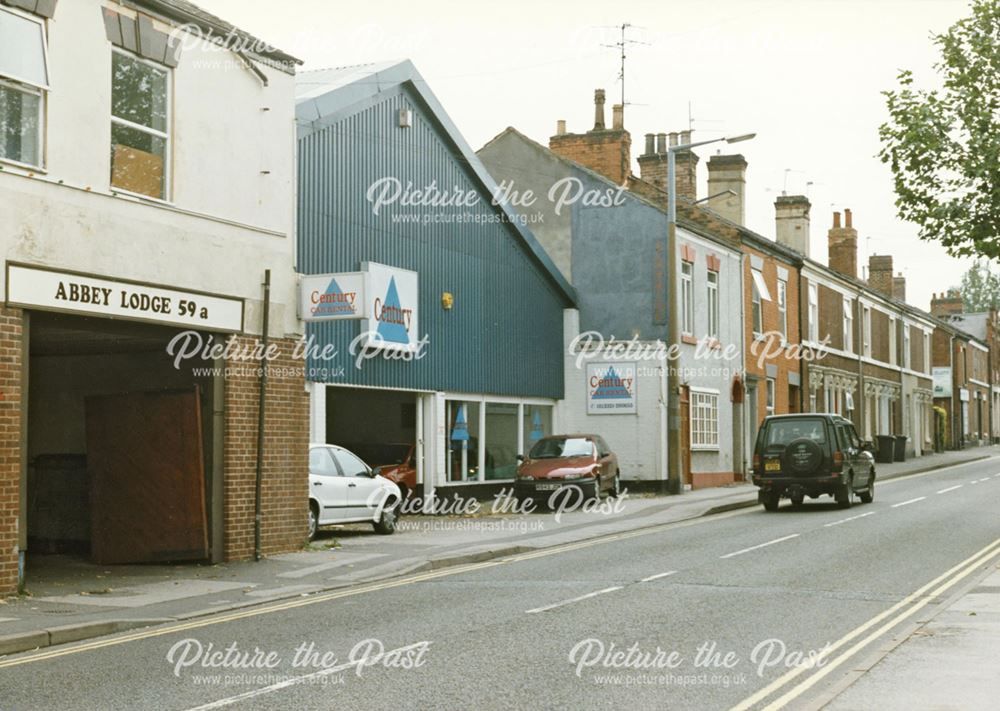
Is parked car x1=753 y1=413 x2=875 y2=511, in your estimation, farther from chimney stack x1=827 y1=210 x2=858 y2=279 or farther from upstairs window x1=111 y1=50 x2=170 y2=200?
chimney stack x1=827 y1=210 x2=858 y2=279

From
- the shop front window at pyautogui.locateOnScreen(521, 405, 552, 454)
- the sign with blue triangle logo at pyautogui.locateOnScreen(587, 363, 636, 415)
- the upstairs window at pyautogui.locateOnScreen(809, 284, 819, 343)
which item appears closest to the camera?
the shop front window at pyautogui.locateOnScreen(521, 405, 552, 454)

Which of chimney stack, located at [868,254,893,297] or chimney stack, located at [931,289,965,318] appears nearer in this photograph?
chimney stack, located at [868,254,893,297]

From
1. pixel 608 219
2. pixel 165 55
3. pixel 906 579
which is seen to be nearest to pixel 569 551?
pixel 906 579

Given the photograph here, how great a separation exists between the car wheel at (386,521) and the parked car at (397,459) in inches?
133

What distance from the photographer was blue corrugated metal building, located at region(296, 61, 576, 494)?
73.7 feet

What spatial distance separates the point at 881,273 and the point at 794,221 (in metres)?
15.7

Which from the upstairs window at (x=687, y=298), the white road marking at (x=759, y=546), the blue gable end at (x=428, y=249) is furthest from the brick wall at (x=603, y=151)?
the white road marking at (x=759, y=546)

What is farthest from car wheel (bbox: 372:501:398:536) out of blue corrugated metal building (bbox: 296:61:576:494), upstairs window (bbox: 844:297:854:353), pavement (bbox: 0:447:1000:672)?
upstairs window (bbox: 844:297:854:353)

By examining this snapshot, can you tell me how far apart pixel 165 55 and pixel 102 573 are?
22.2ft

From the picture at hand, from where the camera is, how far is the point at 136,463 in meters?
16.6

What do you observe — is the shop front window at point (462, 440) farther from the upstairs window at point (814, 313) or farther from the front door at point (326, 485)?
the upstairs window at point (814, 313)

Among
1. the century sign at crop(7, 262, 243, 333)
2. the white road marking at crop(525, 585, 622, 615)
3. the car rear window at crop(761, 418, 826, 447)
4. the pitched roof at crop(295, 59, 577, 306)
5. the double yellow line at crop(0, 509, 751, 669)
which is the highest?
the pitched roof at crop(295, 59, 577, 306)

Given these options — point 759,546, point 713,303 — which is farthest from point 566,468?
point 713,303

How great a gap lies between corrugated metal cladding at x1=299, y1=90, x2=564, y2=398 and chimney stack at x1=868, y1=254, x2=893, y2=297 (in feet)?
109
